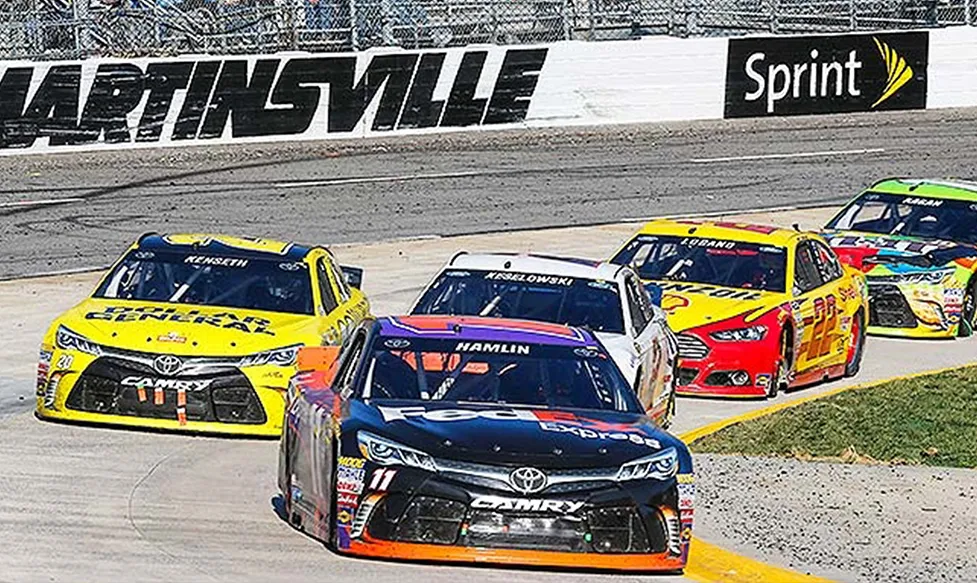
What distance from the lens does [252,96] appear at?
33812mm

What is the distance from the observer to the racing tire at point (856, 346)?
18.7 m

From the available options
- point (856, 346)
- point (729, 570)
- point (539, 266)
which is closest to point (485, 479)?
point (729, 570)

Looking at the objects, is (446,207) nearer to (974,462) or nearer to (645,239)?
(645,239)

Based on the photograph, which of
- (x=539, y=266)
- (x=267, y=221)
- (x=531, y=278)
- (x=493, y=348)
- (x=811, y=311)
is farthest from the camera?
(x=267, y=221)

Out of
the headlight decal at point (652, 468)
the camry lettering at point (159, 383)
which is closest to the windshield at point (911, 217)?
the camry lettering at point (159, 383)

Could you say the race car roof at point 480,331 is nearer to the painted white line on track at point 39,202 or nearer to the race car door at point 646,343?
the race car door at point 646,343

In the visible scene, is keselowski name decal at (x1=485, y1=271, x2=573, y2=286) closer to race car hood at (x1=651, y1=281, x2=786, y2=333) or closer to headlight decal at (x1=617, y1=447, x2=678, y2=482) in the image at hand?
race car hood at (x1=651, y1=281, x2=786, y2=333)

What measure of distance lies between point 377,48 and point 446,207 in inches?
A: 277

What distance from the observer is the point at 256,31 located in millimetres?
34875

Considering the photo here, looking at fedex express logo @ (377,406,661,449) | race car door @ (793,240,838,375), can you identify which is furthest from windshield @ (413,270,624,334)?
fedex express logo @ (377,406,661,449)

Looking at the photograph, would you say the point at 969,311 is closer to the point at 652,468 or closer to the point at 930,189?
the point at 930,189

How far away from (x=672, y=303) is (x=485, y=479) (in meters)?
7.45

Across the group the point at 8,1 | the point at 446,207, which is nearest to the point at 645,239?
the point at 446,207

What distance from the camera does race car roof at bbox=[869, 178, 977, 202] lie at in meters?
22.5
